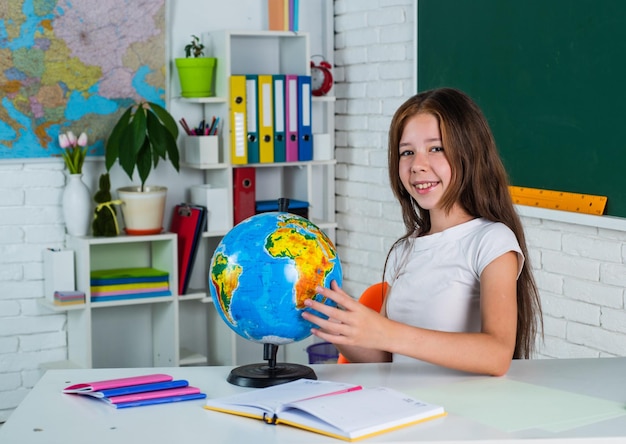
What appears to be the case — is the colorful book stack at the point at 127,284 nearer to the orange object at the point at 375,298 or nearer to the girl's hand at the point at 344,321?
the orange object at the point at 375,298

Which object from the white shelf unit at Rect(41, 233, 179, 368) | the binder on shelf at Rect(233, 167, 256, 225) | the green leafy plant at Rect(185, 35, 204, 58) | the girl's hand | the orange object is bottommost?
the white shelf unit at Rect(41, 233, 179, 368)

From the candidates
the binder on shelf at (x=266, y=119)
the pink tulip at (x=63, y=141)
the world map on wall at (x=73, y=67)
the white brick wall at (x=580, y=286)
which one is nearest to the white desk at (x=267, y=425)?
the white brick wall at (x=580, y=286)

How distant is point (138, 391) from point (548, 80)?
2064 mm

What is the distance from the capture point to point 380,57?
13.7ft

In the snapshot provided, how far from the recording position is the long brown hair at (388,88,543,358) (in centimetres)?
204

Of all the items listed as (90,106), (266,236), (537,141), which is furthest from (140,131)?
(266,236)

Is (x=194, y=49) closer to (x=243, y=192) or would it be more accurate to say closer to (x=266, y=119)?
(x=266, y=119)

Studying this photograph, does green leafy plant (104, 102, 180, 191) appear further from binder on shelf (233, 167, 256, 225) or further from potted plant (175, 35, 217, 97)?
binder on shelf (233, 167, 256, 225)

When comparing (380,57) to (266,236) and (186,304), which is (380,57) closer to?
(186,304)

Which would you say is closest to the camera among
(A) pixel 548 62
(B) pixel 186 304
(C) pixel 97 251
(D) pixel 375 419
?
(D) pixel 375 419

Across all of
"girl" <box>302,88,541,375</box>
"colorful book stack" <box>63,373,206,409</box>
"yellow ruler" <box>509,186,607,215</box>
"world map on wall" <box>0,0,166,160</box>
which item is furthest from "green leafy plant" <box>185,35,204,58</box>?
"colorful book stack" <box>63,373,206,409</box>

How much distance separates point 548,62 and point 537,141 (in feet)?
0.90

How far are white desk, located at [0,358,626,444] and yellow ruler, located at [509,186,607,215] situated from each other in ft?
3.66

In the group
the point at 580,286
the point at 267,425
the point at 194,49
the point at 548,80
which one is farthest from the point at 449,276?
the point at 194,49
